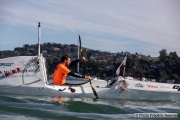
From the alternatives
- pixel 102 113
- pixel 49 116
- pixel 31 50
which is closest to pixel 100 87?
pixel 102 113

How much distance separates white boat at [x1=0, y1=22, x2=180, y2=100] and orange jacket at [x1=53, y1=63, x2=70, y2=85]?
421 mm

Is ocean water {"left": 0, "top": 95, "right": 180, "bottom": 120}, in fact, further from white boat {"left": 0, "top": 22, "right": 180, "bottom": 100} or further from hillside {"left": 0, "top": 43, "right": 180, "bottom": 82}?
hillside {"left": 0, "top": 43, "right": 180, "bottom": 82}

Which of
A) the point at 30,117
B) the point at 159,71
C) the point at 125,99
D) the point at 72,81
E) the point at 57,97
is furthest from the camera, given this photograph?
the point at 159,71

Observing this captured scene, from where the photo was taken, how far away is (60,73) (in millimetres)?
14344

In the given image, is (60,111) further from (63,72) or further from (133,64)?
(133,64)

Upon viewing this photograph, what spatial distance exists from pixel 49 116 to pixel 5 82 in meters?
4.84

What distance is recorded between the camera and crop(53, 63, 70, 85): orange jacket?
14219 mm

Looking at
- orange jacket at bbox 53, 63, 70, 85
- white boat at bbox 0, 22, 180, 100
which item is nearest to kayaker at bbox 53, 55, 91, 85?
orange jacket at bbox 53, 63, 70, 85

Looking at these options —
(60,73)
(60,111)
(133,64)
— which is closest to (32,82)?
(60,73)

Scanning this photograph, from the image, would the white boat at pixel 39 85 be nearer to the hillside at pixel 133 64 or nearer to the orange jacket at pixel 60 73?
the orange jacket at pixel 60 73

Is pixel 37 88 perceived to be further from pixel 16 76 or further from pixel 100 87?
pixel 100 87

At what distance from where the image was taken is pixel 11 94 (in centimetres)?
1358

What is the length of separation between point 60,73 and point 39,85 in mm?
925

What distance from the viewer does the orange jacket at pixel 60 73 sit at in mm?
14219
